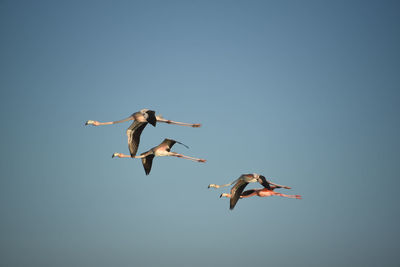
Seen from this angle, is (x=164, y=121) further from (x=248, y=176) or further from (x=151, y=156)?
(x=248, y=176)

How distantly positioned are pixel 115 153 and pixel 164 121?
475cm

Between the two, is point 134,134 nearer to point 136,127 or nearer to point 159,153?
point 136,127

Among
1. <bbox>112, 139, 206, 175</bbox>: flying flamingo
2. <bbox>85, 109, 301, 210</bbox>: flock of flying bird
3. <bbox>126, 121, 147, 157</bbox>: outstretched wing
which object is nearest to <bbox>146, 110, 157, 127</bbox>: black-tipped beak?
<bbox>85, 109, 301, 210</bbox>: flock of flying bird

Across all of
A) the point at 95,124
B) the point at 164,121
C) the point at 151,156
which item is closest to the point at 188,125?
the point at 164,121

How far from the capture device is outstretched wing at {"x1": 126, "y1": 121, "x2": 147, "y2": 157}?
24.4 meters

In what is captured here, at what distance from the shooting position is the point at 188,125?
25.9m

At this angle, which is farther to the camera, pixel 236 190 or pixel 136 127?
pixel 236 190

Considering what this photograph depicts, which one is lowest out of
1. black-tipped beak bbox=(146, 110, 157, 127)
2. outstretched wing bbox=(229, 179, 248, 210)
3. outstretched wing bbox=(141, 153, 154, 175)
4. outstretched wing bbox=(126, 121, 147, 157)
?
outstretched wing bbox=(229, 179, 248, 210)

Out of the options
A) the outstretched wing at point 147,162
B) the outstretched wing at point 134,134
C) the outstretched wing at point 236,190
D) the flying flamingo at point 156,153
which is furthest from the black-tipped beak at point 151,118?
the outstretched wing at point 236,190

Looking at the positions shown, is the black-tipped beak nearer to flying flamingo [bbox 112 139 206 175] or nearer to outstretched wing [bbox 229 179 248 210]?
flying flamingo [bbox 112 139 206 175]

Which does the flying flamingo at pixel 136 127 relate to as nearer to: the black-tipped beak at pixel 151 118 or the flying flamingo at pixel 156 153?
the black-tipped beak at pixel 151 118

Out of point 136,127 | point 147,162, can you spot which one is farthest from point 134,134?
point 147,162

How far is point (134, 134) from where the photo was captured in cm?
2459

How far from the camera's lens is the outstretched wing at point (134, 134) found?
24422 millimetres
